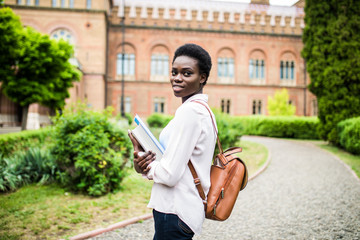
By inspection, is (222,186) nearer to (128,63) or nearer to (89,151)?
(89,151)

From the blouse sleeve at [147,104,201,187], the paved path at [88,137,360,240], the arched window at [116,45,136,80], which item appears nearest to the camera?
the blouse sleeve at [147,104,201,187]

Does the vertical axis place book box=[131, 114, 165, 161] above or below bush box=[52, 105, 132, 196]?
above

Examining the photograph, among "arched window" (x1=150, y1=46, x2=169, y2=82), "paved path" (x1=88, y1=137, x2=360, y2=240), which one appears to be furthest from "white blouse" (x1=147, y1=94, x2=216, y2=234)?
"arched window" (x1=150, y1=46, x2=169, y2=82)

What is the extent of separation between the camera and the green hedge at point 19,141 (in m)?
6.39

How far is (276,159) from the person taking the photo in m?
9.94

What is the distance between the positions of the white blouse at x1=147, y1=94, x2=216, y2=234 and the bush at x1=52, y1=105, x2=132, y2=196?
3.69m

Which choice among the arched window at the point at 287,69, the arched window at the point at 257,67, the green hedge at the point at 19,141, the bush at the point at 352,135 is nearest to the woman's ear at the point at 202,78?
the green hedge at the point at 19,141

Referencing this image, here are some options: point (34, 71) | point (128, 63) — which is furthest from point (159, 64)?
point (34, 71)

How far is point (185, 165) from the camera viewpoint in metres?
1.44

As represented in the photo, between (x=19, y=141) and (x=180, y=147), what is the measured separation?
7.20 metres

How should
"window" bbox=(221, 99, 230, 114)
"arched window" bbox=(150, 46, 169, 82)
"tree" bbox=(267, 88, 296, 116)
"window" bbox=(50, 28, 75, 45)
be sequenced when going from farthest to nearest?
1. "window" bbox=(221, 99, 230, 114)
2. "arched window" bbox=(150, 46, 169, 82)
3. "window" bbox=(50, 28, 75, 45)
4. "tree" bbox=(267, 88, 296, 116)

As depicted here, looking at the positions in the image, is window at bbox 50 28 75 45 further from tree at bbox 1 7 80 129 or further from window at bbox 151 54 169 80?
tree at bbox 1 7 80 129

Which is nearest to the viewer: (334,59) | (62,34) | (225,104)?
(334,59)

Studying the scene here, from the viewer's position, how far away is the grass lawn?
12.0 ft
